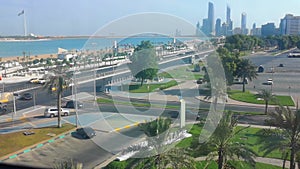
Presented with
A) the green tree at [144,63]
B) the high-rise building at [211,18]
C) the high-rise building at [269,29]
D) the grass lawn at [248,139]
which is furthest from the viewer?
the high-rise building at [269,29]

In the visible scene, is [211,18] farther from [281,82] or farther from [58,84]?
[58,84]

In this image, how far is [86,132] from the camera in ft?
20.3

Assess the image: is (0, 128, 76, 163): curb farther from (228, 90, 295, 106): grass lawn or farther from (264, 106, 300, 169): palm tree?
(228, 90, 295, 106): grass lawn

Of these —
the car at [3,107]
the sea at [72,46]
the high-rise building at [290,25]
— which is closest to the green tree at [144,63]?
the sea at [72,46]

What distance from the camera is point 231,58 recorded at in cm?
1212

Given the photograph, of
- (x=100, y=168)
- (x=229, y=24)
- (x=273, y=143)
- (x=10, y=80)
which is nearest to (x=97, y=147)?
(x=100, y=168)

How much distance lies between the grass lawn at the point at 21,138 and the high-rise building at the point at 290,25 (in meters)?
49.5

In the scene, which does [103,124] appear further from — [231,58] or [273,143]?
[231,58]

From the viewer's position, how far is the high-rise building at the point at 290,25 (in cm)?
4841

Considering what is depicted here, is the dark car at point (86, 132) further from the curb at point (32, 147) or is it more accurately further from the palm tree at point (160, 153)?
the palm tree at point (160, 153)

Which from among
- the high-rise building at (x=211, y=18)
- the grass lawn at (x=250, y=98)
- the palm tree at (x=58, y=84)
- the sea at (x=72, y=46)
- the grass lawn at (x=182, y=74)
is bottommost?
the grass lawn at (x=250, y=98)

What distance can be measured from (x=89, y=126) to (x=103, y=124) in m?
0.37

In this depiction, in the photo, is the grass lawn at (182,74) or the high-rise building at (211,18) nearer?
the grass lawn at (182,74)

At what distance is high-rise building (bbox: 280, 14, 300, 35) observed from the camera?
48.4 meters
